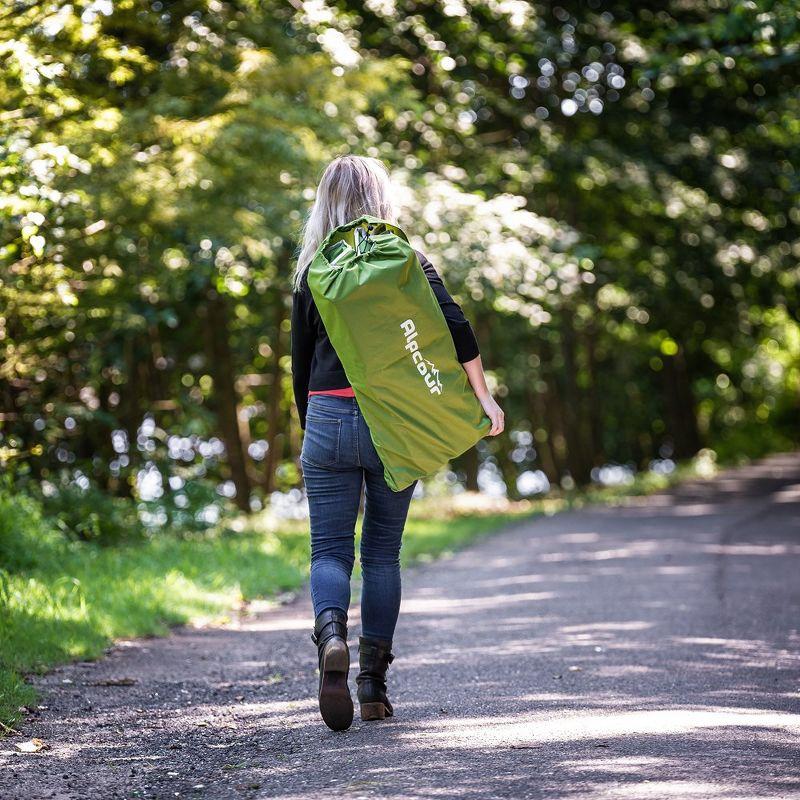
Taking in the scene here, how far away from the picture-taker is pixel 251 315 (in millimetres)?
16359

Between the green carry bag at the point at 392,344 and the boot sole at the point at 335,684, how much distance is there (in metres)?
0.63

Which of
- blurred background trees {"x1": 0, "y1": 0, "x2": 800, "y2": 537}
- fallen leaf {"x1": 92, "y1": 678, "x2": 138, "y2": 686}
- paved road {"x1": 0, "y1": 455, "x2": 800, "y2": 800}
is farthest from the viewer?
blurred background trees {"x1": 0, "y1": 0, "x2": 800, "y2": 537}

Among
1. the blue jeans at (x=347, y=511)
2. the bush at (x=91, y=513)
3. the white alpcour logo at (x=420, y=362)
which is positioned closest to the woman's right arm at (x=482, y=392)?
the white alpcour logo at (x=420, y=362)

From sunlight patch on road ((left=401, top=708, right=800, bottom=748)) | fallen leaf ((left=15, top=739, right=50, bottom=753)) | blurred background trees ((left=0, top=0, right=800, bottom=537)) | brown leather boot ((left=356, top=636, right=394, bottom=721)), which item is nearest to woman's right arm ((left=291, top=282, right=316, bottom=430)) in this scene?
brown leather boot ((left=356, top=636, right=394, bottom=721))

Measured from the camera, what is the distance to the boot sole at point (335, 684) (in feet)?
13.8

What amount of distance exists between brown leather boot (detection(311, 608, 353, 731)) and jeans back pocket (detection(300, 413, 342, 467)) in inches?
23.5

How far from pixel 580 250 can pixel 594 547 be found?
3481mm

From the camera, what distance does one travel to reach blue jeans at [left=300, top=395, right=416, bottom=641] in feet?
14.5

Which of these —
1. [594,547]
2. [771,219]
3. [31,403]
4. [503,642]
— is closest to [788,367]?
[771,219]

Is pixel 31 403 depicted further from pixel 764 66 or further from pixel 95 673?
pixel 764 66

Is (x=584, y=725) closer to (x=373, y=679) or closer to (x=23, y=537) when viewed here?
(x=373, y=679)

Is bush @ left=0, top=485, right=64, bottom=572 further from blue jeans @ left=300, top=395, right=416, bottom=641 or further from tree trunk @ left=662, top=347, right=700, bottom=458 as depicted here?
tree trunk @ left=662, top=347, right=700, bottom=458

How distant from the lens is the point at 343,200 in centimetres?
454

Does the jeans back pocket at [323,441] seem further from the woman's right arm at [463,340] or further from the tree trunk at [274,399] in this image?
the tree trunk at [274,399]
